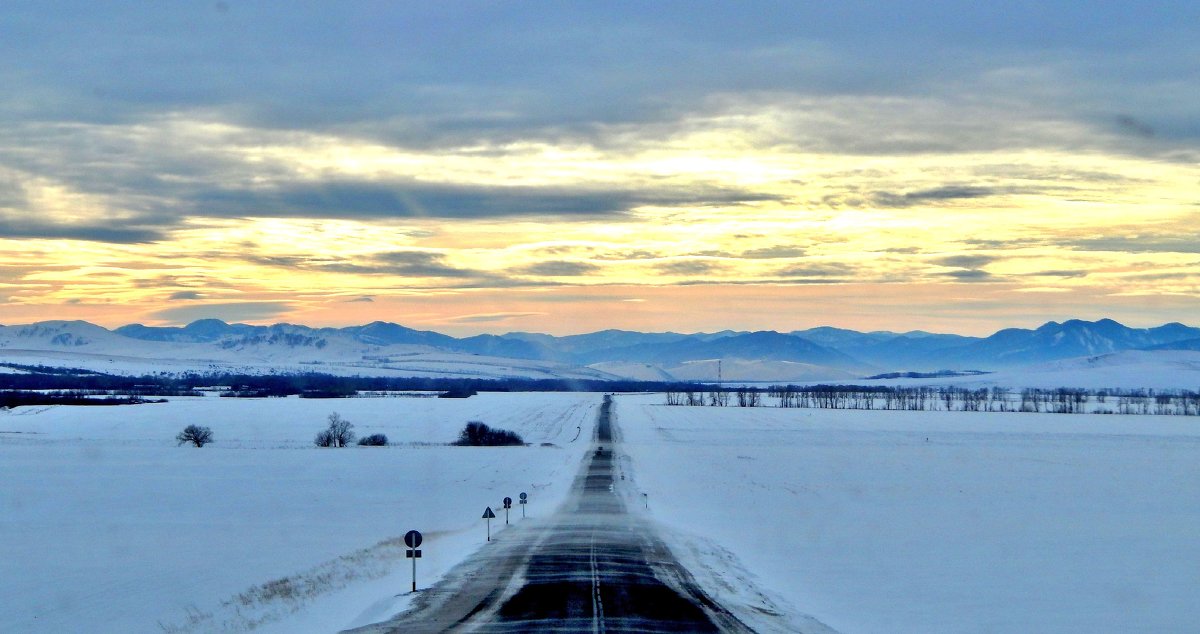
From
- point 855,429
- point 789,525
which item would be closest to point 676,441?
point 855,429

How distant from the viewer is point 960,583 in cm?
2948

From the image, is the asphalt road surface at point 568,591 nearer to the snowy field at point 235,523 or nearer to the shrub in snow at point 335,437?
the snowy field at point 235,523

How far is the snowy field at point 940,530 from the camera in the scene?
26156 mm

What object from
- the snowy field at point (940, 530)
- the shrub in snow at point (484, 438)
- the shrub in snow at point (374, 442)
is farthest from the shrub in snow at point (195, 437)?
the snowy field at point (940, 530)

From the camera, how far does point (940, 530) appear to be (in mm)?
40812

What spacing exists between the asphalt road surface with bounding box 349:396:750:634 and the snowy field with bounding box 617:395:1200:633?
1477mm

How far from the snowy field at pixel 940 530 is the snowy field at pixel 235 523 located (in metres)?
8.23

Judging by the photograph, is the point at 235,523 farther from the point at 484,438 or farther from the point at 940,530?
the point at 484,438

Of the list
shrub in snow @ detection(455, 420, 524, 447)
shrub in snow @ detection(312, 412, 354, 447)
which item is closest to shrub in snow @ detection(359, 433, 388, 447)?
shrub in snow @ detection(312, 412, 354, 447)

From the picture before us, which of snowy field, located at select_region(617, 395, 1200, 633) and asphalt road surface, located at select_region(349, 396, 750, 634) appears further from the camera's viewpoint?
snowy field, located at select_region(617, 395, 1200, 633)

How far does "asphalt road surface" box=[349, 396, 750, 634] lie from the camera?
21.6 metres

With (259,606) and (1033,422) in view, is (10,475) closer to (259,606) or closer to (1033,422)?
(259,606)

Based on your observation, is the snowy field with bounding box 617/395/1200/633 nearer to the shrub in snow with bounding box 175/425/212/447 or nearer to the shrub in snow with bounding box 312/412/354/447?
the shrub in snow with bounding box 312/412/354/447

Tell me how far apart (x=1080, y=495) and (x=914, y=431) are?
228 feet
